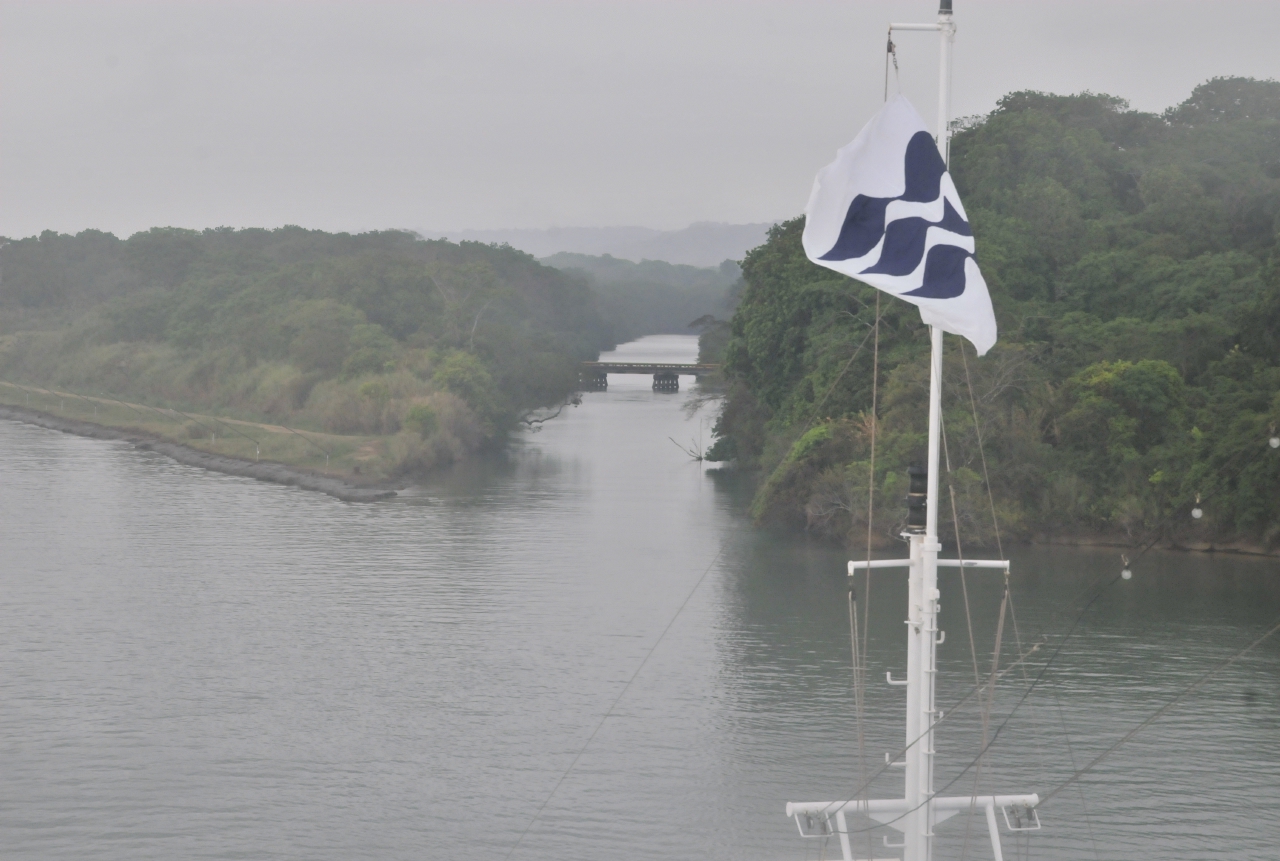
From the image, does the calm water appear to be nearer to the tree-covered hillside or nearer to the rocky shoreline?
the rocky shoreline

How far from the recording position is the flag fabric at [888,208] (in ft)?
31.4

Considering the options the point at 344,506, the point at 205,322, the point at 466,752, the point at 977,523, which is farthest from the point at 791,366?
the point at 205,322

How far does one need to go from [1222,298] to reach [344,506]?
99.0 ft

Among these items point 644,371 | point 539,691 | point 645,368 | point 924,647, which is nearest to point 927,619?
point 924,647

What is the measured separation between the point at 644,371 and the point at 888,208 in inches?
3466

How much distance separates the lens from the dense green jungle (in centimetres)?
3800

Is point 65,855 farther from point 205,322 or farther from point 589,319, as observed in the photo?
point 589,319

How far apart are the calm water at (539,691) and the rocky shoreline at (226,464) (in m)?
5.51

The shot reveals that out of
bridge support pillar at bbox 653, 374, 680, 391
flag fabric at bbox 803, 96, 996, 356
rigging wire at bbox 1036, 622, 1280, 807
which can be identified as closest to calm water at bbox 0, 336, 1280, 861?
rigging wire at bbox 1036, 622, 1280, 807

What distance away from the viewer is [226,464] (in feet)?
193

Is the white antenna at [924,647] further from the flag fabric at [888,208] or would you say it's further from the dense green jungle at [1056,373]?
the dense green jungle at [1056,373]

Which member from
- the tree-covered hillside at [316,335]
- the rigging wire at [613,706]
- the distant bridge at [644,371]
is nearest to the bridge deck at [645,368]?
the distant bridge at [644,371]

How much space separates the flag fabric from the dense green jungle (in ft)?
66.5

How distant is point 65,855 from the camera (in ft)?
60.1
